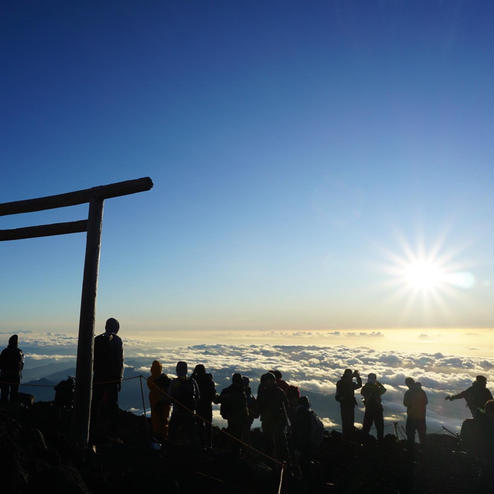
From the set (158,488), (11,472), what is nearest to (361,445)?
(158,488)

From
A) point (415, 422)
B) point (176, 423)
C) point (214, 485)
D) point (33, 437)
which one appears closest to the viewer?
point (33, 437)

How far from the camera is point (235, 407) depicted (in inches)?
355

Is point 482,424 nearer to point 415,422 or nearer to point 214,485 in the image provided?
point 415,422

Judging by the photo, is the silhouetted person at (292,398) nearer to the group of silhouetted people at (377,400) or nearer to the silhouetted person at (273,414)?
the silhouetted person at (273,414)

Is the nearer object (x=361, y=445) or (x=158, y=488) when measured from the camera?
(x=158, y=488)

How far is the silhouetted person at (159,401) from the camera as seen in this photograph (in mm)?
8516

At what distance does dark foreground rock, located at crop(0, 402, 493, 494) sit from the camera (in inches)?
167

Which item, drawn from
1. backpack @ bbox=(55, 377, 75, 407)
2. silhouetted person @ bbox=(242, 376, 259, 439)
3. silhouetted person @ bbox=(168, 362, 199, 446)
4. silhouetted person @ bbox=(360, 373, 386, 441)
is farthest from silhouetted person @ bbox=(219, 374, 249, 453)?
backpack @ bbox=(55, 377, 75, 407)

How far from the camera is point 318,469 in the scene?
934 cm

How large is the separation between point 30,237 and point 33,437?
4.46 meters

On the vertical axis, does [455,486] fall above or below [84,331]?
below

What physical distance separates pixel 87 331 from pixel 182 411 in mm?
3191

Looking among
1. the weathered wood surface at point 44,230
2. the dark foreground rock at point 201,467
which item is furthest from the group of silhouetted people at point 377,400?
the weathered wood surface at point 44,230

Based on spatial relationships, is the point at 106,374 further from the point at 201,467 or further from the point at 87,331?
the point at 201,467
